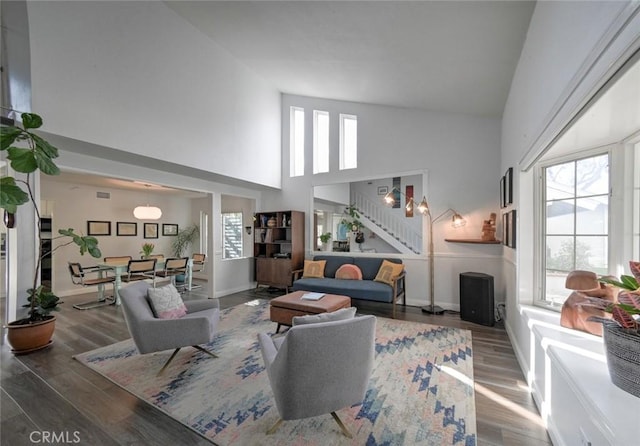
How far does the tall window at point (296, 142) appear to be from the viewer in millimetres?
6195

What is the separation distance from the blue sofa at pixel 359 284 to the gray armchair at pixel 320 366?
247 cm

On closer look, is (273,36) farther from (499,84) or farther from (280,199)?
(280,199)

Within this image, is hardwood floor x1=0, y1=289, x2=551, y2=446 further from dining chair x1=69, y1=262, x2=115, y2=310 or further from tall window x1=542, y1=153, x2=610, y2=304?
dining chair x1=69, y1=262, x2=115, y2=310

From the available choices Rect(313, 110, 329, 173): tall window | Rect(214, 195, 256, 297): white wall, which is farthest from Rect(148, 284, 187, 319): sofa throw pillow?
Rect(313, 110, 329, 173): tall window

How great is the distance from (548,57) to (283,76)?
4.28 m

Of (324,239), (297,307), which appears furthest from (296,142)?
(297,307)

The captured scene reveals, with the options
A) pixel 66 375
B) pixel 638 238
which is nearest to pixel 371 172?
pixel 638 238

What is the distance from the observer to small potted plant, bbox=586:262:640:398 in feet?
3.75

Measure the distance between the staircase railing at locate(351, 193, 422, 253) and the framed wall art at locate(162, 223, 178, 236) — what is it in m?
5.37

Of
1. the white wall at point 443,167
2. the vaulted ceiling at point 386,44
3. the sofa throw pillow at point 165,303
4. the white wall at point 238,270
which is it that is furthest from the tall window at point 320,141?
the sofa throw pillow at point 165,303

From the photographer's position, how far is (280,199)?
250 inches

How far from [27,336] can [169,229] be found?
509 centimetres

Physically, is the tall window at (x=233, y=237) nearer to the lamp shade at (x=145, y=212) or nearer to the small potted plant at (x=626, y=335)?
the lamp shade at (x=145, y=212)

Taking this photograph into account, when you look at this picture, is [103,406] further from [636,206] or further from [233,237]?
[233,237]
